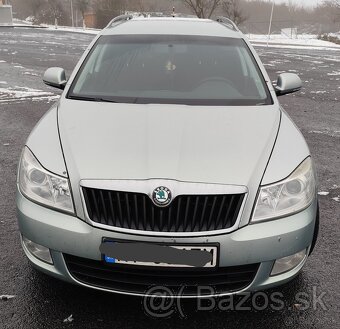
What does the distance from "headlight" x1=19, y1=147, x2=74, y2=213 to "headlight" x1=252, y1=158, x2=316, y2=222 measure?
3.30 ft

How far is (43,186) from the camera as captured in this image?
91.6 inches

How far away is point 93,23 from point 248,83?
4517 centimetres

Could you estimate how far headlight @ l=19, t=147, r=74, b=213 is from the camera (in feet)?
7.34

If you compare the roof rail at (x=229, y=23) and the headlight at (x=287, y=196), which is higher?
the roof rail at (x=229, y=23)

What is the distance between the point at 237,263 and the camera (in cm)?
212

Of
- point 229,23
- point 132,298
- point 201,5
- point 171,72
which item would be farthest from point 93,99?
point 201,5

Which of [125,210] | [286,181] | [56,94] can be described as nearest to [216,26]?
[286,181]

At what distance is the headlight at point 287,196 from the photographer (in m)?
2.21

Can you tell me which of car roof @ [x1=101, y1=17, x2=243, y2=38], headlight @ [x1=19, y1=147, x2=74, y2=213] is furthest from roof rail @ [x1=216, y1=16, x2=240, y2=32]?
headlight @ [x1=19, y1=147, x2=74, y2=213]

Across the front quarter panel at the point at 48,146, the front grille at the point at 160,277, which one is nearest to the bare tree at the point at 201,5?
the front quarter panel at the point at 48,146

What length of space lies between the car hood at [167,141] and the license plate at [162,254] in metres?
0.35

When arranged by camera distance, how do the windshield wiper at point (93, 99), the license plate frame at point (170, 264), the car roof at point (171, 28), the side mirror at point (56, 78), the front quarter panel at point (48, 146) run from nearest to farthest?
the license plate frame at point (170, 264), the front quarter panel at point (48, 146), the windshield wiper at point (93, 99), the side mirror at point (56, 78), the car roof at point (171, 28)

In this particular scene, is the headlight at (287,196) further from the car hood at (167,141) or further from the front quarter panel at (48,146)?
the front quarter panel at (48,146)

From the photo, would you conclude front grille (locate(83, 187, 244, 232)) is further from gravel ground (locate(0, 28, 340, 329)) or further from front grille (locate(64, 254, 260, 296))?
gravel ground (locate(0, 28, 340, 329))
